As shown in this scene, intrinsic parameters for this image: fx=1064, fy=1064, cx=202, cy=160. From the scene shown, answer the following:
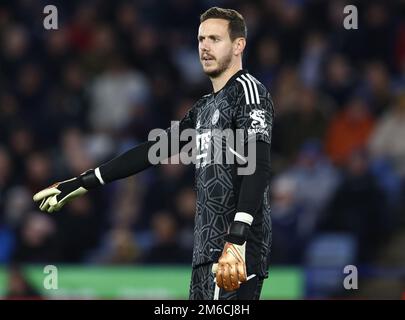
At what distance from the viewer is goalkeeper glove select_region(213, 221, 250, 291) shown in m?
5.46

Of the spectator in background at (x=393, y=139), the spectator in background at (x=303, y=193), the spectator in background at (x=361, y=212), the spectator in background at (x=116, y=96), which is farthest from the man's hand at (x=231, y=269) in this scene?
the spectator in background at (x=116, y=96)

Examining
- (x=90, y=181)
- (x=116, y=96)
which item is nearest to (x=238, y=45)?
(x=90, y=181)

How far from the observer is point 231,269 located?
17.9 feet

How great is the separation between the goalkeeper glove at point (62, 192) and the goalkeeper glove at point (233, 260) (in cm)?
120

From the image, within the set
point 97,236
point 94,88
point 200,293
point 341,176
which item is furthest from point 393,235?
point 200,293

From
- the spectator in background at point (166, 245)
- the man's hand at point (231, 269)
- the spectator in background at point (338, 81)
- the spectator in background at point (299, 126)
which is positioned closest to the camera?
the man's hand at point (231, 269)

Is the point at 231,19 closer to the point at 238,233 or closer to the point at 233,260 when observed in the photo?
the point at 238,233

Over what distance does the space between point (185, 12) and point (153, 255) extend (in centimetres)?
482

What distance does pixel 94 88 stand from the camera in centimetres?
1452

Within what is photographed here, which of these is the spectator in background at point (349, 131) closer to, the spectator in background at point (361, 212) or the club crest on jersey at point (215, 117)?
the spectator in background at point (361, 212)

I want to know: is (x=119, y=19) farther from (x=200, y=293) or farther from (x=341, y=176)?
(x=200, y=293)

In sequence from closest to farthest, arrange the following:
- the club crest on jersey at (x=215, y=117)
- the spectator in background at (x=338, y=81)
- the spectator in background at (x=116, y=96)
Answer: the club crest on jersey at (x=215, y=117) < the spectator in background at (x=338, y=81) < the spectator in background at (x=116, y=96)

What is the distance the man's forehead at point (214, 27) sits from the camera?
6.01 meters
